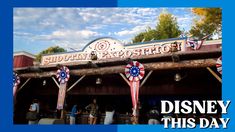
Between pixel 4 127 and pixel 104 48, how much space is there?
10.8ft

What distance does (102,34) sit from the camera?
12.3 m

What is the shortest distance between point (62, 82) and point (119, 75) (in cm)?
159

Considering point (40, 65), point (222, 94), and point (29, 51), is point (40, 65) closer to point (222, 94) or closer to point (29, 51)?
point (29, 51)

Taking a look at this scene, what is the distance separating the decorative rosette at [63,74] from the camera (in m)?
13.1

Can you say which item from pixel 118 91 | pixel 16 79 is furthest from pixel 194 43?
pixel 16 79

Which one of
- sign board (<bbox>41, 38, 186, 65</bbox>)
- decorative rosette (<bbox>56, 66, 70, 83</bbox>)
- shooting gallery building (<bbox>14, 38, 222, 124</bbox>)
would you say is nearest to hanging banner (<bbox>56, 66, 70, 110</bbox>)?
decorative rosette (<bbox>56, 66, 70, 83</bbox>)

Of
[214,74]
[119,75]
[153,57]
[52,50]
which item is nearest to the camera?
[214,74]

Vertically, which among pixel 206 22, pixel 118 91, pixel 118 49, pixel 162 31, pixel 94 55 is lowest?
pixel 118 91

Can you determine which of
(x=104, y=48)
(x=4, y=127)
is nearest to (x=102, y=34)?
(x=104, y=48)

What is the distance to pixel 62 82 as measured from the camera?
13.2 meters

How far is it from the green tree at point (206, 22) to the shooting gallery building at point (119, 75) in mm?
321

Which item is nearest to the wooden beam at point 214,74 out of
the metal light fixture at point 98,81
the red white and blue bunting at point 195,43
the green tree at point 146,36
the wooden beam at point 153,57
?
the wooden beam at point 153,57

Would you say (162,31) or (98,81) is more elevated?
(162,31)

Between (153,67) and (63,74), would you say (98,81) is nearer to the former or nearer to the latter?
(63,74)
